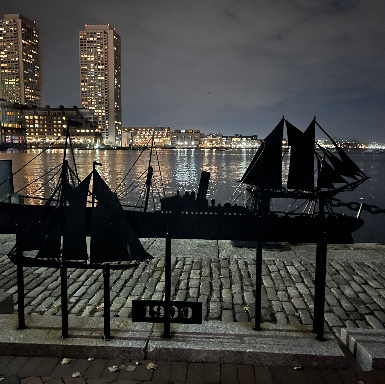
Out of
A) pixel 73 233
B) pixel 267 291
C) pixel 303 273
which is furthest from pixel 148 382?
pixel 303 273

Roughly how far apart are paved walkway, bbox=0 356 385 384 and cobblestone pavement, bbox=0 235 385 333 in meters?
A: 1.73

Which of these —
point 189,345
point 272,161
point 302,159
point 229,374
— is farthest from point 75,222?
point 302,159

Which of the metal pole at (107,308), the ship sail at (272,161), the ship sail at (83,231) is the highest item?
the ship sail at (272,161)

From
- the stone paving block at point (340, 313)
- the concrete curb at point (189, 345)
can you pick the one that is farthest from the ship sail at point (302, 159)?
the concrete curb at point (189, 345)

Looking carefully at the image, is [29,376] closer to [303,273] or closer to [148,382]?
[148,382]

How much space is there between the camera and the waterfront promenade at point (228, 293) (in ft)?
11.1

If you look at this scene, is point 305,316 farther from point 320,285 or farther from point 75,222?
point 75,222

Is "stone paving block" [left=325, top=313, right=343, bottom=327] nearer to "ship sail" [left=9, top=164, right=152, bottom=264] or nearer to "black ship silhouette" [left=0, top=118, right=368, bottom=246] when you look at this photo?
"black ship silhouette" [left=0, top=118, right=368, bottom=246]

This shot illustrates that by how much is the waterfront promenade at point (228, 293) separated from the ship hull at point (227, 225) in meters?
1.03

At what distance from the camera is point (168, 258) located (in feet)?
11.7

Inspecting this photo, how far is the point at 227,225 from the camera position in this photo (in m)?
6.25

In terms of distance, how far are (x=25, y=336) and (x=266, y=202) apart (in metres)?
7.24

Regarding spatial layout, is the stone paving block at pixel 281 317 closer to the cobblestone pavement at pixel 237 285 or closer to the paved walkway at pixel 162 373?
the cobblestone pavement at pixel 237 285

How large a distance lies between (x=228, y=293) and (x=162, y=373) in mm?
3053
